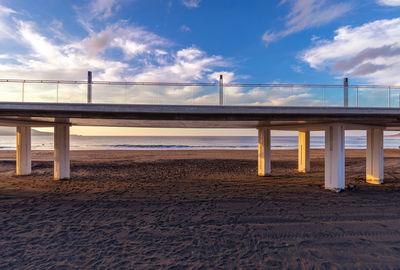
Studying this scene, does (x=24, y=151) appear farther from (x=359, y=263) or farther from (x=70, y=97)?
(x=359, y=263)

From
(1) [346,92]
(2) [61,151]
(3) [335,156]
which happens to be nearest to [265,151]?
(3) [335,156]

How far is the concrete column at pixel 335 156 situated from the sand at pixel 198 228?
0.67 metres

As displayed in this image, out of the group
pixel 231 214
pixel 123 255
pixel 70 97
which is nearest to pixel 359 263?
pixel 231 214

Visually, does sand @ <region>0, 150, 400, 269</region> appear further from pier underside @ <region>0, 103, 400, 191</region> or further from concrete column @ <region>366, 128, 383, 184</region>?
pier underside @ <region>0, 103, 400, 191</region>

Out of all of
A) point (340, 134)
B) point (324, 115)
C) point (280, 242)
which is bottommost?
point (280, 242)

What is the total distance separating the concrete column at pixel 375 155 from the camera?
474 inches

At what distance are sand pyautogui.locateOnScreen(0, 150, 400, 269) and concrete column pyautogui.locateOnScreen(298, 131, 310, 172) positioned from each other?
5.43 meters

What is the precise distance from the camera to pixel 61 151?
497 inches

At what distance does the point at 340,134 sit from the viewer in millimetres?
10297

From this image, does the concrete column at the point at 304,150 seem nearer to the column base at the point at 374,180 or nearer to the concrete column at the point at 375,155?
the concrete column at the point at 375,155

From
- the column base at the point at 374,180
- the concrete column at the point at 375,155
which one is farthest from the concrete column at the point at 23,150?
the column base at the point at 374,180

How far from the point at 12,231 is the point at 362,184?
16.2 metres

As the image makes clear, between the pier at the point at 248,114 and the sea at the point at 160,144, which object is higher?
the pier at the point at 248,114

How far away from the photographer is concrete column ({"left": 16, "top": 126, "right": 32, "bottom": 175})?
556 inches
